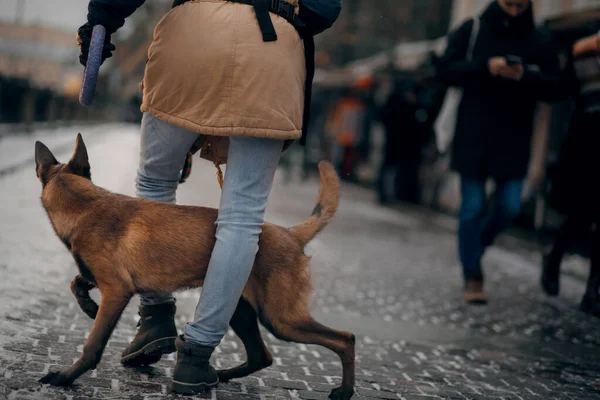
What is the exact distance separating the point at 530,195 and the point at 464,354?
8773 millimetres

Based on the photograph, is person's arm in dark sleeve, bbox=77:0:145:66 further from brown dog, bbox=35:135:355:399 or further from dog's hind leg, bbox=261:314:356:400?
dog's hind leg, bbox=261:314:356:400

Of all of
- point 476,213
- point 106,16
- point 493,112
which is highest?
point 106,16

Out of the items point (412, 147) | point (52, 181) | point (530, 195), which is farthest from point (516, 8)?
point (412, 147)

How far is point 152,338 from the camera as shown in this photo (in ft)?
11.5

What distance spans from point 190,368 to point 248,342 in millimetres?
351

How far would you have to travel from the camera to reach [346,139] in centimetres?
2075

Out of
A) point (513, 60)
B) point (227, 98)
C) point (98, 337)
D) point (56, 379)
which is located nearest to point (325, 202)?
point (227, 98)

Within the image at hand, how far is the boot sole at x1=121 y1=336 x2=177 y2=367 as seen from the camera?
11.5 feet

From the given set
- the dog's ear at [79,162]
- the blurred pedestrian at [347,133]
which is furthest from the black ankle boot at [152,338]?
the blurred pedestrian at [347,133]

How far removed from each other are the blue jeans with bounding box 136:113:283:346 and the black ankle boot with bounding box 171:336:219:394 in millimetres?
33

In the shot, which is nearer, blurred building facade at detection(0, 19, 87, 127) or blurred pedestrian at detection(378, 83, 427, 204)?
blurred pedestrian at detection(378, 83, 427, 204)

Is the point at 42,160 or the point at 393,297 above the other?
the point at 42,160

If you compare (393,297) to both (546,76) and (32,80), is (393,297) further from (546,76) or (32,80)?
(32,80)

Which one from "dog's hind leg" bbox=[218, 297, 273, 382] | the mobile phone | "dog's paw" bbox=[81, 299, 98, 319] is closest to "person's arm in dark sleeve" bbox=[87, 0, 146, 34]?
"dog's paw" bbox=[81, 299, 98, 319]
